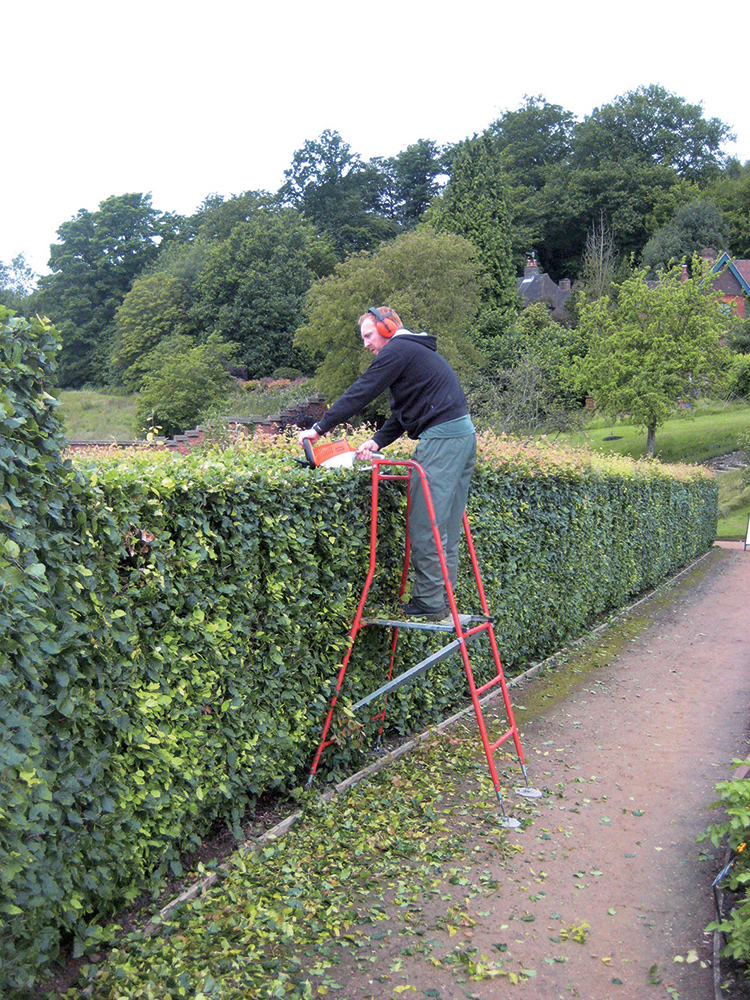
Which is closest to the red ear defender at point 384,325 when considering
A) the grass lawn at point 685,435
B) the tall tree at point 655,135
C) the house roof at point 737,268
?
the grass lawn at point 685,435

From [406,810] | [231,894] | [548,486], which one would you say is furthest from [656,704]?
[231,894]

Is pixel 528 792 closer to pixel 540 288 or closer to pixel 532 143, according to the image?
pixel 540 288

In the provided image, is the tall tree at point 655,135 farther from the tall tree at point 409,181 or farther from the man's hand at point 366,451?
the man's hand at point 366,451

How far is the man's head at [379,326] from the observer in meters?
5.00

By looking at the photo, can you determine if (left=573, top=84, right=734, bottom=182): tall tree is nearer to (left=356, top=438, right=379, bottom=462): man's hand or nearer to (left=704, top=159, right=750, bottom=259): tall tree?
(left=704, top=159, right=750, bottom=259): tall tree

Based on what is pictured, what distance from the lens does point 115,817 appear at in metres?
3.32

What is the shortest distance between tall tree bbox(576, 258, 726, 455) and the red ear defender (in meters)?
31.8

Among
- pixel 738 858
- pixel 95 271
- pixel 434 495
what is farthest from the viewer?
pixel 95 271

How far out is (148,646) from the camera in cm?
356

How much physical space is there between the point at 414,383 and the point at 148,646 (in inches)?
90.6

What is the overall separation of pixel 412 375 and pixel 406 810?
2.58 m

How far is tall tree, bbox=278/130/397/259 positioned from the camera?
71125mm

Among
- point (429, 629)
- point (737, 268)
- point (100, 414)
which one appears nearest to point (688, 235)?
point (737, 268)

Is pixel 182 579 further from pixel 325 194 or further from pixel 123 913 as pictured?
pixel 325 194
